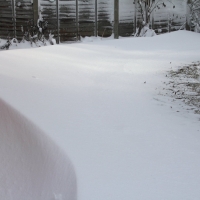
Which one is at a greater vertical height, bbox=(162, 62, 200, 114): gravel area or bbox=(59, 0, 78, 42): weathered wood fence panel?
bbox=(59, 0, 78, 42): weathered wood fence panel

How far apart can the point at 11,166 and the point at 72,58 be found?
4016mm

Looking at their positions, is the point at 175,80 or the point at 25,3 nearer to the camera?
the point at 175,80

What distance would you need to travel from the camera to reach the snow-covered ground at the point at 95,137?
7.25 ft

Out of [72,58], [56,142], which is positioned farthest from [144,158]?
[72,58]

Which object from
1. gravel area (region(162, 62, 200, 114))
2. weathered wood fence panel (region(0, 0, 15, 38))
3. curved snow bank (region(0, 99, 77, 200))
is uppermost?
weathered wood fence panel (region(0, 0, 15, 38))

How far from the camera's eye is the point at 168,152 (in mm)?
2613

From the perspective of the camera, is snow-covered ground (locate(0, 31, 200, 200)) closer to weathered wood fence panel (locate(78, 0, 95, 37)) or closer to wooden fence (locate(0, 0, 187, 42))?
wooden fence (locate(0, 0, 187, 42))

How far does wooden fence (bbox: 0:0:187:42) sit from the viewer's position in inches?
419

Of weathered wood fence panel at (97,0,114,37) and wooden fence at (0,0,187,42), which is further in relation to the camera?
weathered wood fence panel at (97,0,114,37)

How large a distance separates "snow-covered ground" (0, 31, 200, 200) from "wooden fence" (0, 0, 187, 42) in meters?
5.81

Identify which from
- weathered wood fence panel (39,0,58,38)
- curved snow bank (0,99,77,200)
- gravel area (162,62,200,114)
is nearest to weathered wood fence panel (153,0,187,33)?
weathered wood fence panel (39,0,58,38)

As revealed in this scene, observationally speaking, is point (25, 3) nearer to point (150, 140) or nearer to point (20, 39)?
point (20, 39)

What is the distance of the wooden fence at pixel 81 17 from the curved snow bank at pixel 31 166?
26.2 ft

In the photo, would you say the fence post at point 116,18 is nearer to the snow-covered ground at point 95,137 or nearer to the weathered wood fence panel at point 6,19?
the weathered wood fence panel at point 6,19
